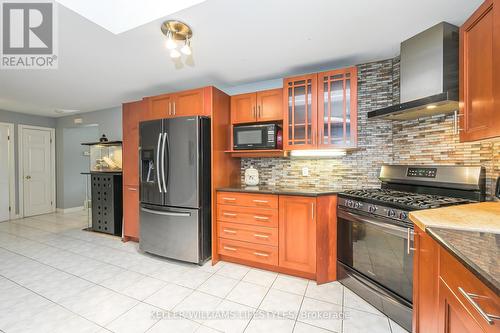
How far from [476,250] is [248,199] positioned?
1.83 meters

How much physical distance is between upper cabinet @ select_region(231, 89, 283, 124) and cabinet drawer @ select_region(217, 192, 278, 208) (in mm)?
953

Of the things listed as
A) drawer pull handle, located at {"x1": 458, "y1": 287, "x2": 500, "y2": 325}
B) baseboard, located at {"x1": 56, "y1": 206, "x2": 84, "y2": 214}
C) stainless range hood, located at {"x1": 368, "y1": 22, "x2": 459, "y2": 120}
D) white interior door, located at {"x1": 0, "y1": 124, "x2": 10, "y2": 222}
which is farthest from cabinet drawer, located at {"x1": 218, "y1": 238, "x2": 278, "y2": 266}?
white interior door, located at {"x1": 0, "y1": 124, "x2": 10, "y2": 222}

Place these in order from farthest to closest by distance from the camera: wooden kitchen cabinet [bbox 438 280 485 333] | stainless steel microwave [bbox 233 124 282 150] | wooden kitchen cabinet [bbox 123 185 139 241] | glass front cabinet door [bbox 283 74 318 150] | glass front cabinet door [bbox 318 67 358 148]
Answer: wooden kitchen cabinet [bbox 123 185 139 241] < stainless steel microwave [bbox 233 124 282 150] < glass front cabinet door [bbox 283 74 318 150] < glass front cabinet door [bbox 318 67 358 148] < wooden kitchen cabinet [bbox 438 280 485 333]

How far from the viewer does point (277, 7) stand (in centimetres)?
156

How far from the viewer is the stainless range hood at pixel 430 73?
5.35 feet

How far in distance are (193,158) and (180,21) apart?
1.29 m

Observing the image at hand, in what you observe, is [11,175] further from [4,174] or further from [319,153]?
[319,153]

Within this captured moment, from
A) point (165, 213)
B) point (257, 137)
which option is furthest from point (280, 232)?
point (165, 213)

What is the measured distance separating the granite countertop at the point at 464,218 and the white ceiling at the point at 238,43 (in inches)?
58.6

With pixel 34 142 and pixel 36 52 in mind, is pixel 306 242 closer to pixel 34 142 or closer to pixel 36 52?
pixel 36 52

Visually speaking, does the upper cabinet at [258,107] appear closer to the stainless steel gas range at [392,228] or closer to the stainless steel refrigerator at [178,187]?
the stainless steel refrigerator at [178,187]

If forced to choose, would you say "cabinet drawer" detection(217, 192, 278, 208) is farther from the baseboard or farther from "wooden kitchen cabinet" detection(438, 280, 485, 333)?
the baseboard

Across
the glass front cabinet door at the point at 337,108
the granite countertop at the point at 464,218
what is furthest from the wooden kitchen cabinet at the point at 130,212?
the granite countertop at the point at 464,218

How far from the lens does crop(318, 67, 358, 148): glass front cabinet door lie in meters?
2.19
